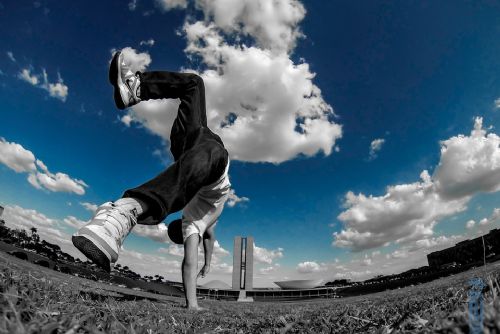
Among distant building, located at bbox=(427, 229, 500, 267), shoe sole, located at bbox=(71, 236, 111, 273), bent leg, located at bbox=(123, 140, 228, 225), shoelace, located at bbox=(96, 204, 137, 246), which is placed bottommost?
shoe sole, located at bbox=(71, 236, 111, 273)

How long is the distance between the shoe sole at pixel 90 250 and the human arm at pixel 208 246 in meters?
2.80

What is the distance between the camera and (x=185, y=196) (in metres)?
2.01

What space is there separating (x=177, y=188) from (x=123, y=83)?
4.86 ft

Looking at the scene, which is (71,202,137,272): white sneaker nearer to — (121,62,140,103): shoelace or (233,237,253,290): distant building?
(121,62,140,103): shoelace

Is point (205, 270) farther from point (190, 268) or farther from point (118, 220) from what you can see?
point (118, 220)

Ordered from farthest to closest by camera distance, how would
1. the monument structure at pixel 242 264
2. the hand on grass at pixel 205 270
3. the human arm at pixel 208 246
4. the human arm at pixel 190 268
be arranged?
the monument structure at pixel 242 264 → the hand on grass at pixel 205 270 → the human arm at pixel 208 246 → the human arm at pixel 190 268

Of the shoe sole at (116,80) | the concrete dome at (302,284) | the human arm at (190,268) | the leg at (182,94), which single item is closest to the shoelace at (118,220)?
the leg at (182,94)

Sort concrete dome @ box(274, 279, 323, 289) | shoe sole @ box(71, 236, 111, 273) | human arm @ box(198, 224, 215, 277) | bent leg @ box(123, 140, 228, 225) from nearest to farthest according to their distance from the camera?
shoe sole @ box(71, 236, 111, 273)
bent leg @ box(123, 140, 228, 225)
human arm @ box(198, 224, 215, 277)
concrete dome @ box(274, 279, 323, 289)

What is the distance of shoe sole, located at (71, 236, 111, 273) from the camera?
1613 mm

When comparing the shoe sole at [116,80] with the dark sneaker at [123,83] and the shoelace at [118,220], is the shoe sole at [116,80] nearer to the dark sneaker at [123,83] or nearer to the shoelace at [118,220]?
the dark sneaker at [123,83]

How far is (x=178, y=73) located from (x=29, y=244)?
68.4 ft

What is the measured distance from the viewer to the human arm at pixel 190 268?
3461 mm

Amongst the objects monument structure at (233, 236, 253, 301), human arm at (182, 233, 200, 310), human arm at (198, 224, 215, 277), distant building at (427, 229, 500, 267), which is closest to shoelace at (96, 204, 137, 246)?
human arm at (182, 233, 200, 310)

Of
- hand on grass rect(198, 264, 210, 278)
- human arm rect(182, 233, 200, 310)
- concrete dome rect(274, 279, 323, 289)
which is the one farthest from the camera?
concrete dome rect(274, 279, 323, 289)
